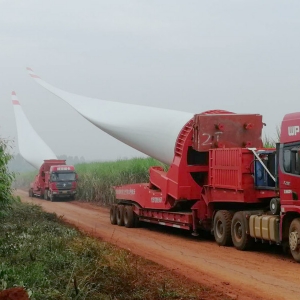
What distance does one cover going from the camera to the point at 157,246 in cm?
1747

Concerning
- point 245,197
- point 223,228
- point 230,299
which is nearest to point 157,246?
point 223,228

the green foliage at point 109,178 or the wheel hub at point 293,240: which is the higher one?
the green foliage at point 109,178

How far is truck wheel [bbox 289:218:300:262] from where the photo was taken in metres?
13.8

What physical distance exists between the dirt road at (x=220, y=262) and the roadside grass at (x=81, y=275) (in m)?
0.67

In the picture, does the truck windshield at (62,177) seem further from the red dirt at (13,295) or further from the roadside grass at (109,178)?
the red dirt at (13,295)

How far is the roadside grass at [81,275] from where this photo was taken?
361 inches

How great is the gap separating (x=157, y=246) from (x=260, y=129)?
4599 mm

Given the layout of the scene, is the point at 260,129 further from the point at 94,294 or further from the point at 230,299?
the point at 94,294

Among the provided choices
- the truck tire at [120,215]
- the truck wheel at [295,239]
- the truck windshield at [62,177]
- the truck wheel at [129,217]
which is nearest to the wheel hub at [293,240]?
the truck wheel at [295,239]

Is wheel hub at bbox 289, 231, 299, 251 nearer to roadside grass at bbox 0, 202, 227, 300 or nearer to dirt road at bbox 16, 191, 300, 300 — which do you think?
dirt road at bbox 16, 191, 300, 300

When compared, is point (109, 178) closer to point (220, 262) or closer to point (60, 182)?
point (60, 182)

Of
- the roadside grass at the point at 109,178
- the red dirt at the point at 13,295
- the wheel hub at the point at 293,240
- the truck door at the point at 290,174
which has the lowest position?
the red dirt at the point at 13,295

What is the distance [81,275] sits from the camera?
33.6 ft

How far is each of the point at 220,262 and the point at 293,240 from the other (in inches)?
66.8
